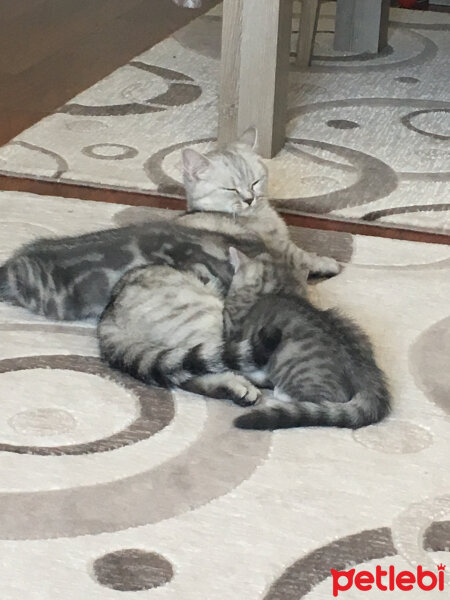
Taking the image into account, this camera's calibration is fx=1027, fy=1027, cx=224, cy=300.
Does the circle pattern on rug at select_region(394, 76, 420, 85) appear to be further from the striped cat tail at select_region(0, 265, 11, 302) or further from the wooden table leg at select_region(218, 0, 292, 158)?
the striped cat tail at select_region(0, 265, 11, 302)

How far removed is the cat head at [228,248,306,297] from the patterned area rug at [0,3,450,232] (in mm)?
592

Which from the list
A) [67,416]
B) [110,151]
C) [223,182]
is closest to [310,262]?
[223,182]

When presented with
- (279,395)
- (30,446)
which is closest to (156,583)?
(30,446)

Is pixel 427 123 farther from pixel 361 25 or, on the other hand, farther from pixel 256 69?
pixel 361 25

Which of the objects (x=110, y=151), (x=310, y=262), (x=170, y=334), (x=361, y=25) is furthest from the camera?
(x=361, y=25)

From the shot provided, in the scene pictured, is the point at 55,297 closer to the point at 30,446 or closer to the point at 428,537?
the point at 30,446

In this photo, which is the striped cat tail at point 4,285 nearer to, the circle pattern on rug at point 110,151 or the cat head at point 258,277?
the cat head at point 258,277

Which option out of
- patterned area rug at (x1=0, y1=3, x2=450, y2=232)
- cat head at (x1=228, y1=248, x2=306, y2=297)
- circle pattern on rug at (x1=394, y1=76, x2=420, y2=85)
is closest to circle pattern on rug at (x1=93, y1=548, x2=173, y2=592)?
cat head at (x1=228, y1=248, x2=306, y2=297)

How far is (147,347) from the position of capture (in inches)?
65.4

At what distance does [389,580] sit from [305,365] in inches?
16.5

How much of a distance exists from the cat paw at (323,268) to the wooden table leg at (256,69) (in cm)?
68

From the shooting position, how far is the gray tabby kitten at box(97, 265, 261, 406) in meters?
1.61

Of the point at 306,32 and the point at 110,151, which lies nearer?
the point at 110,151

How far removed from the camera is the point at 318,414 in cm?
152
